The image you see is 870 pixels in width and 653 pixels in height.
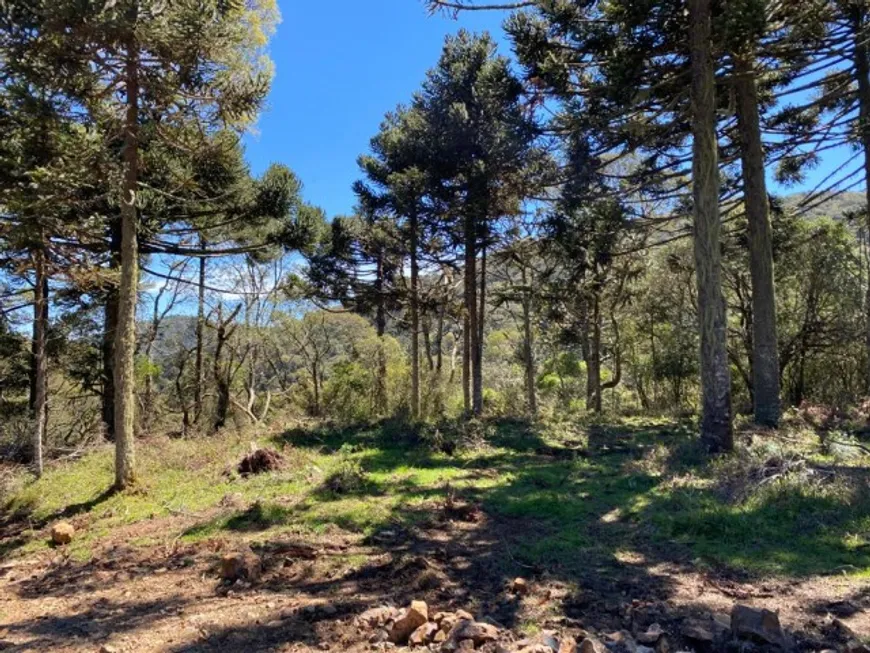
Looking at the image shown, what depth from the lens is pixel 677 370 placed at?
19984 millimetres

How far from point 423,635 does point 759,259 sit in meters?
9.60

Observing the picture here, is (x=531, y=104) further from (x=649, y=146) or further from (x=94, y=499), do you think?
(x=94, y=499)

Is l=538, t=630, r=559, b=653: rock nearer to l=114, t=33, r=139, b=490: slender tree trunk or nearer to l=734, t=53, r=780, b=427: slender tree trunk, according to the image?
l=114, t=33, r=139, b=490: slender tree trunk

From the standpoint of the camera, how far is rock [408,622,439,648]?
307 centimetres

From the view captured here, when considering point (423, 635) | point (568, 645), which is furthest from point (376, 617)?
point (568, 645)

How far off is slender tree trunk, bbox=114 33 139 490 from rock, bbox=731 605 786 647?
8.03m

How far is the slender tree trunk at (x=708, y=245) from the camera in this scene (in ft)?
25.2

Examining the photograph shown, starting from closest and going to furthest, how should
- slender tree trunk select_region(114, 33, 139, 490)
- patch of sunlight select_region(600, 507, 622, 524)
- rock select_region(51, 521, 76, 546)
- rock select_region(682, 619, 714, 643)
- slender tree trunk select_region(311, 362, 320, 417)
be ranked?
rock select_region(682, 619, 714, 643) < patch of sunlight select_region(600, 507, 622, 524) < rock select_region(51, 521, 76, 546) < slender tree trunk select_region(114, 33, 139, 490) < slender tree trunk select_region(311, 362, 320, 417)

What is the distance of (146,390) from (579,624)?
55.7 ft

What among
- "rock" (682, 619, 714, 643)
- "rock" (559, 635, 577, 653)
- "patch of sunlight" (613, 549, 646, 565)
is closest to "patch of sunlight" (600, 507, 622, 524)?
"patch of sunlight" (613, 549, 646, 565)

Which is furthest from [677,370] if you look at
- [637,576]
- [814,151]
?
[637,576]

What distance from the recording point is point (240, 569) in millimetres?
4375

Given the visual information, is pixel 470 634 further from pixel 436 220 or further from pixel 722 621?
pixel 436 220

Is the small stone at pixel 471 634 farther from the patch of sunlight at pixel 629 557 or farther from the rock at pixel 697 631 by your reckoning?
the patch of sunlight at pixel 629 557
